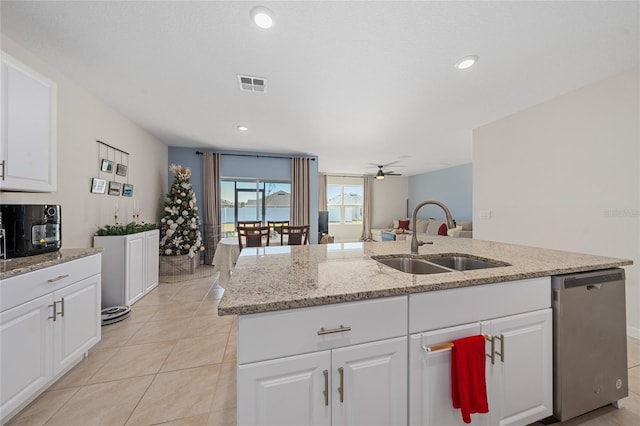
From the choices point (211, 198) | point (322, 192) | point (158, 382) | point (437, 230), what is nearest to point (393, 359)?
point (158, 382)

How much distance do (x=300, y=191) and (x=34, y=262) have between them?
14.6 feet

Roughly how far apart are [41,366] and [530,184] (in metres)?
4.86

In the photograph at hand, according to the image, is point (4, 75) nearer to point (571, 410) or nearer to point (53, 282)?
point (53, 282)

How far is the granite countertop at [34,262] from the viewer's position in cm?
128

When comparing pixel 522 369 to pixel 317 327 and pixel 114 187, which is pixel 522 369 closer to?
pixel 317 327

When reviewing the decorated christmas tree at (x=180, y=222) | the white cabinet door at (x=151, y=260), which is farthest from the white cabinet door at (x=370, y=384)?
the decorated christmas tree at (x=180, y=222)

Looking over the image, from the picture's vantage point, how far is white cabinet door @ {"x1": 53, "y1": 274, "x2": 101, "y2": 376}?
1.56 m

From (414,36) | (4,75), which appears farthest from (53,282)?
(414,36)

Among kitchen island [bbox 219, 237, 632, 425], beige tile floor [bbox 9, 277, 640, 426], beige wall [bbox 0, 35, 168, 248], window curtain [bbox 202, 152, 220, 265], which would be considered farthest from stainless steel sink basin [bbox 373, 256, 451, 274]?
window curtain [bbox 202, 152, 220, 265]

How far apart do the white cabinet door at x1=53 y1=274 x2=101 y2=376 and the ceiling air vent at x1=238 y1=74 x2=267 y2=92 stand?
217cm

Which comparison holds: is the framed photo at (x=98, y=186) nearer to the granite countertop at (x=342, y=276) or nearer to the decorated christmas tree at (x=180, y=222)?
the decorated christmas tree at (x=180, y=222)

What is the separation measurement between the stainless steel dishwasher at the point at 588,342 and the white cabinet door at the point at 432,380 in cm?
60

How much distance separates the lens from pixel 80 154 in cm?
255

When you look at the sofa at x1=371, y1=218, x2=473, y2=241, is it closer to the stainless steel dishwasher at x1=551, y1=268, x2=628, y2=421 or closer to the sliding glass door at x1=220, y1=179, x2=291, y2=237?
the sliding glass door at x1=220, y1=179, x2=291, y2=237
